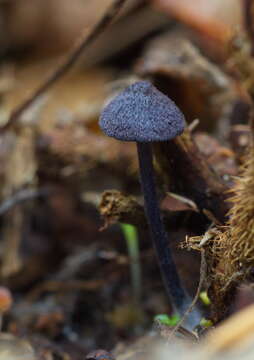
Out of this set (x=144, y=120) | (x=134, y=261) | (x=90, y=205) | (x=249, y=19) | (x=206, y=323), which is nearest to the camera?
(x=144, y=120)

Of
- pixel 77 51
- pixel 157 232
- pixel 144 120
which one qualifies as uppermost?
pixel 77 51

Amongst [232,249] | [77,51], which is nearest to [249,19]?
[77,51]

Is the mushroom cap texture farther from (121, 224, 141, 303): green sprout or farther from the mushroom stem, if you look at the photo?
(121, 224, 141, 303): green sprout

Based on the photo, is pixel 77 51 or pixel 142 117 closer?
Answer: pixel 142 117

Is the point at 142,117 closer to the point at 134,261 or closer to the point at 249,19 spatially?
the point at 249,19

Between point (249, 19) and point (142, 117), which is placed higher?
point (249, 19)

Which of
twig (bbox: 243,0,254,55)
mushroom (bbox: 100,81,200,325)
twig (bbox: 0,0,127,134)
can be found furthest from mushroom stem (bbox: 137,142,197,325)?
twig (bbox: 243,0,254,55)

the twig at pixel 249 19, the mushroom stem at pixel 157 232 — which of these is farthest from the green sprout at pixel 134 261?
the twig at pixel 249 19

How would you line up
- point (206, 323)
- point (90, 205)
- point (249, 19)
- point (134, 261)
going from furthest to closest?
point (90, 205), point (134, 261), point (249, 19), point (206, 323)
